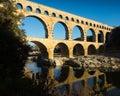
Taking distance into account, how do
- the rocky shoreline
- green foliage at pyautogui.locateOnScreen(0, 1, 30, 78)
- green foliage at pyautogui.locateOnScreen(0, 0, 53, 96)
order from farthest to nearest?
the rocky shoreline
green foliage at pyautogui.locateOnScreen(0, 1, 30, 78)
green foliage at pyautogui.locateOnScreen(0, 0, 53, 96)

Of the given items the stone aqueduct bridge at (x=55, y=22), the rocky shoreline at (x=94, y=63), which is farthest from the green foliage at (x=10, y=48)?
the rocky shoreline at (x=94, y=63)

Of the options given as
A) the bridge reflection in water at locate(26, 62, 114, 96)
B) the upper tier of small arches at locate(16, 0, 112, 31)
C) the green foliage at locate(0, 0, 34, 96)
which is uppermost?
the upper tier of small arches at locate(16, 0, 112, 31)

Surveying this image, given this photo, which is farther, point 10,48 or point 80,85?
point 80,85

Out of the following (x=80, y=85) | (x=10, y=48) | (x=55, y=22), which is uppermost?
(x=55, y=22)

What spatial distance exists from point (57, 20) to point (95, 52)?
1822 cm

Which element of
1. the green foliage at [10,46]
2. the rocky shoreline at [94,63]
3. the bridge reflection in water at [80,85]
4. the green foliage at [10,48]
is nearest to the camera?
the bridge reflection in water at [80,85]

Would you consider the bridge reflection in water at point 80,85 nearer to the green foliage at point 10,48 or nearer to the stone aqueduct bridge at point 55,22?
the green foliage at point 10,48

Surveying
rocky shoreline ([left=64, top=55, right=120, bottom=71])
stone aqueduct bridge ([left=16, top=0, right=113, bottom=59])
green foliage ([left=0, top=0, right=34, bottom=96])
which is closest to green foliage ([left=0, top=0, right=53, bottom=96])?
green foliage ([left=0, top=0, right=34, bottom=96])

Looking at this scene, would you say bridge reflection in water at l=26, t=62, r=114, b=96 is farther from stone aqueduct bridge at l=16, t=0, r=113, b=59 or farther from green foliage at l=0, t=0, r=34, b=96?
stone aqueduct bridge at l=16, t=0, r=113, b=59

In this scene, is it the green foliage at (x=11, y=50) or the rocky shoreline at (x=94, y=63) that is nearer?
the green foliage at (x=11, y=50)

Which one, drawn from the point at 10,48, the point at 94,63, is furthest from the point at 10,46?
the point at 94,63

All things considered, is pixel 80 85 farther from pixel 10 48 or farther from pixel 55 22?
pixel 55 22

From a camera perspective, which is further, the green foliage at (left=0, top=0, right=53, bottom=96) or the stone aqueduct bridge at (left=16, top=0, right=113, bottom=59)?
the stone aqueduct bridge at (left=16, top=0, right=113, bottom=59)

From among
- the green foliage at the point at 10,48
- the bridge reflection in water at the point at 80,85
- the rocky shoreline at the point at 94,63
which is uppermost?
the green foliage at the point at 10,48
